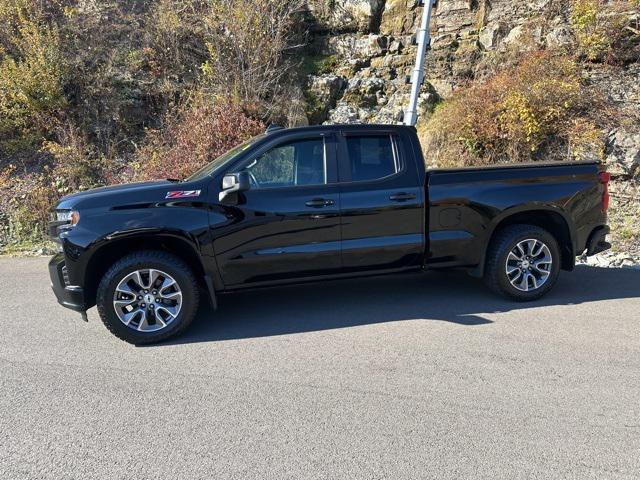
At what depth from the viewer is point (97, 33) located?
1344cm

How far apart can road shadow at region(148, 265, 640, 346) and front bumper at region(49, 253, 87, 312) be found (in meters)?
0.95

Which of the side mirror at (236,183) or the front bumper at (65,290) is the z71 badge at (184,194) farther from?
the front bumper at (65,290)

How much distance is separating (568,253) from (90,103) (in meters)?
11.6

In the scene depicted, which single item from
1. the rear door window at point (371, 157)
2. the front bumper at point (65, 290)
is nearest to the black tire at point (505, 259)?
the rear door window at point (371, 157)

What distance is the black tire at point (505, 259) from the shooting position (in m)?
5.40

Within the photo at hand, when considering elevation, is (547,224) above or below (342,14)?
below

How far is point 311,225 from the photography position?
16.0ft

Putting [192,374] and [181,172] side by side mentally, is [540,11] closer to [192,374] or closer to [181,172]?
[181,172]

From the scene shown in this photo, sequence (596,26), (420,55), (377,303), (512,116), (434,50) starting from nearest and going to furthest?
(377,303) → (420,55) → (512,116) → (596,26) → (434,50)

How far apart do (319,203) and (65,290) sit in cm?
251

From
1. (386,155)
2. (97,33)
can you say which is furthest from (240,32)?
(386,155)

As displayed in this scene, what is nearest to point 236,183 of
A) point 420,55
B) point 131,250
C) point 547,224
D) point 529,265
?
point 131,250

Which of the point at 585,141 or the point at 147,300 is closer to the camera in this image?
the point at 147,300

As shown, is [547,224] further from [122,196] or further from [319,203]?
[122,196]
